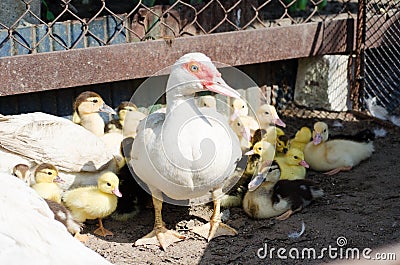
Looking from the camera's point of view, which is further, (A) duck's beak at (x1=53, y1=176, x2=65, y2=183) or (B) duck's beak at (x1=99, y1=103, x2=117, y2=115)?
(B) duck's beak at (x1=99, y1=103, x2=117, y2=115)

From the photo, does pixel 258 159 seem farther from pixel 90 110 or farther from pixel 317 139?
pixel 90 110

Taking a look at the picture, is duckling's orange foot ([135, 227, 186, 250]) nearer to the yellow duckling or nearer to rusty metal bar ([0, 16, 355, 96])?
the yellow duckling

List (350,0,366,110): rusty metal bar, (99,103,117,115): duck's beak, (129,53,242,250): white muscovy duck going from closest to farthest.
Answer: (129,53,242,250): white muscovy duck → (99,103,117,115): duck's beak → (350,0,366,110): rusty metal bar

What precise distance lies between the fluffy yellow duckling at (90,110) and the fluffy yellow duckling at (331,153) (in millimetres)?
1409

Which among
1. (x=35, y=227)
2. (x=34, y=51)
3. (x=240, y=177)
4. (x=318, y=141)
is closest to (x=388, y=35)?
(x=318, y=141)

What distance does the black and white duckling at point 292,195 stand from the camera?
175 inches

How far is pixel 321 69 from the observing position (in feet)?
19.7

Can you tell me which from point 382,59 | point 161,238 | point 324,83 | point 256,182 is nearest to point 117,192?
point 161,238

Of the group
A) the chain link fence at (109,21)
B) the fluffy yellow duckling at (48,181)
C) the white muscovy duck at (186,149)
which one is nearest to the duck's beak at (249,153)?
the white muscovy duck at (186,149)

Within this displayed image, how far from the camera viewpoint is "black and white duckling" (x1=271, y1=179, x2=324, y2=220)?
4434 millimetres

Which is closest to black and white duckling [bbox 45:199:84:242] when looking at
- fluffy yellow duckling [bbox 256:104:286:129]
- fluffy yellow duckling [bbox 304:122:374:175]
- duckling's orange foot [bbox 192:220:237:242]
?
duckling's orange foot [bbox 192:220:237:242]

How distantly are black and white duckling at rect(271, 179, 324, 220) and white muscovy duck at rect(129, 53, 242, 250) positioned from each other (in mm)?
337

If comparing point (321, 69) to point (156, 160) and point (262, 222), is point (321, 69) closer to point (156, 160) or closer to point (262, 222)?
point (262, 222)

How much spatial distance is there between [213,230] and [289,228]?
17.1 inches
